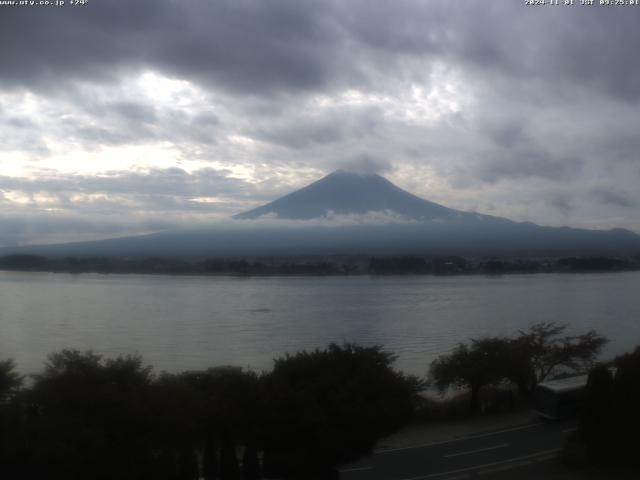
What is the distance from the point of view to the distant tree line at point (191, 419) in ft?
12.5

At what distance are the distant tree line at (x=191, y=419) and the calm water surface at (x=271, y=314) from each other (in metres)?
5.22

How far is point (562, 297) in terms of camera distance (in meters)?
21.6

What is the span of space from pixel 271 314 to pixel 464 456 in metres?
11.1

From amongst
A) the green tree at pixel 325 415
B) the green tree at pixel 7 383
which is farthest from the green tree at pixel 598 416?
the green tree at pixel 7 383

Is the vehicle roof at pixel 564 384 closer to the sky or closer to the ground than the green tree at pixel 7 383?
closer to the ground

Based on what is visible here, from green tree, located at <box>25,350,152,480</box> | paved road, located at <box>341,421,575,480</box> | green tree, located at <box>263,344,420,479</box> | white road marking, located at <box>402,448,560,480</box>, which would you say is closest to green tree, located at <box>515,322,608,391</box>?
paved road, located at <box>341,421,575,480</box>

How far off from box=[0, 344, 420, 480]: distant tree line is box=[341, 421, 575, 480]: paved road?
0.73 meters

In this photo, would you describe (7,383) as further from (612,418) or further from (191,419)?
(612,418)

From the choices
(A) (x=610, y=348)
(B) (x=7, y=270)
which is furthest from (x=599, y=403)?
(B) (x=7, y=270)

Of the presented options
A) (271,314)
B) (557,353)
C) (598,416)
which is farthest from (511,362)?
(271,314)

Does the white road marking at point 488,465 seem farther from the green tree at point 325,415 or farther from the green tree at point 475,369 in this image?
the green tree at point 475,369

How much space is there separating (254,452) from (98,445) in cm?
139

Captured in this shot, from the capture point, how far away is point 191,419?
4.30m

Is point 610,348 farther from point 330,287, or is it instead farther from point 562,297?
point 330,287
